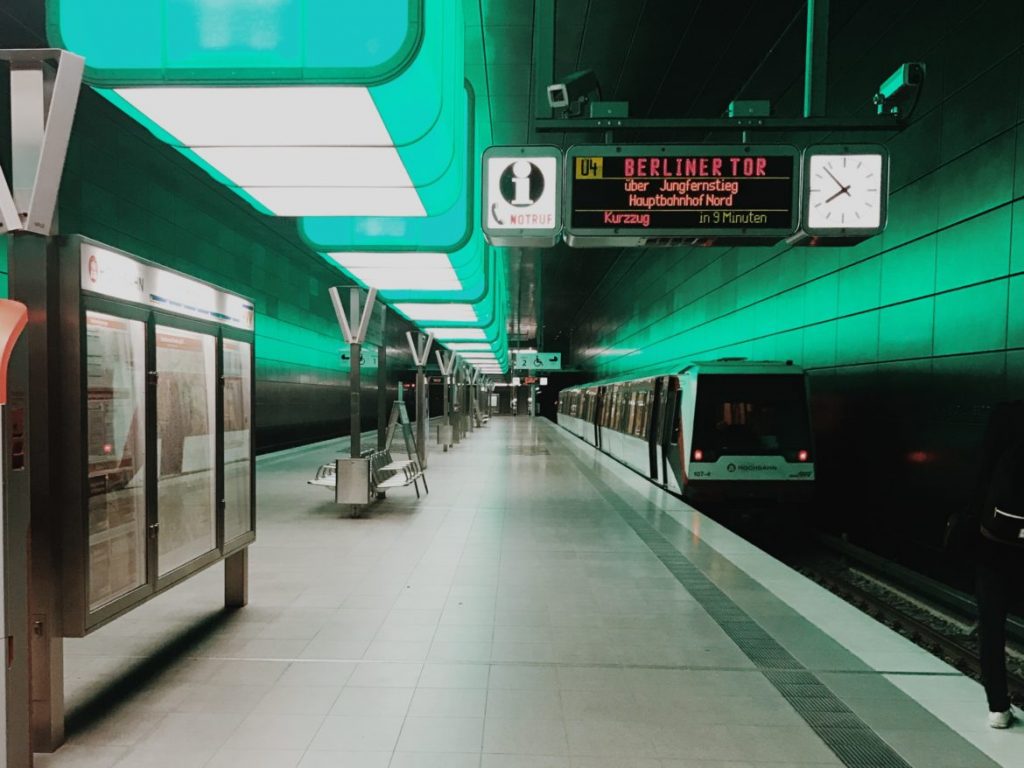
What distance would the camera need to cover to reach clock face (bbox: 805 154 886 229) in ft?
21.5

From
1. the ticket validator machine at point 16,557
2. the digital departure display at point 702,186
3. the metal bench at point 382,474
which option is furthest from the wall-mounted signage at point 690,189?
the metal bench at point 382,474

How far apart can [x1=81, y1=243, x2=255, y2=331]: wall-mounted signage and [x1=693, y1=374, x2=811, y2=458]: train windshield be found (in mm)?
7374

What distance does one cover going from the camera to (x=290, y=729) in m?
3.35

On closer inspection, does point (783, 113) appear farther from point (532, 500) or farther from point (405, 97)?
point (405, 97)

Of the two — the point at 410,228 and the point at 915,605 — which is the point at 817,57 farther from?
the point at 410,228

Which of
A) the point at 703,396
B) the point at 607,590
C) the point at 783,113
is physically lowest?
the point at 607,590

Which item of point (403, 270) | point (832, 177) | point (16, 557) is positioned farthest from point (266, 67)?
point (403, 270)

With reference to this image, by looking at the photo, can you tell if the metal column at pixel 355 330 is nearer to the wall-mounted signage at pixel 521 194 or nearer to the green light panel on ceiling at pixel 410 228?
the green light panel on ceiling at pixel 410 228

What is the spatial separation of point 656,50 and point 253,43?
28.4 feet

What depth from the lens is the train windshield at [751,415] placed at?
10336mm

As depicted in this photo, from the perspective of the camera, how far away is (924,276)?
870 centimetres

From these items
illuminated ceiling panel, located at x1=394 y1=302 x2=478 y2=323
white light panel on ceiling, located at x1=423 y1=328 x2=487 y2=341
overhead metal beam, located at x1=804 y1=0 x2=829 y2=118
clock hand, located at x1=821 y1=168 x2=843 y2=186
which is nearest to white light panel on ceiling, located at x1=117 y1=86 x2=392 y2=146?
overhead metal beam, located at x1=804 y1=0 x2=829 y2=118

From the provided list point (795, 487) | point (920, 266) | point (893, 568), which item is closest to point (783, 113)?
point (920, 266)

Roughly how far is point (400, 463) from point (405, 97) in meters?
6.77
